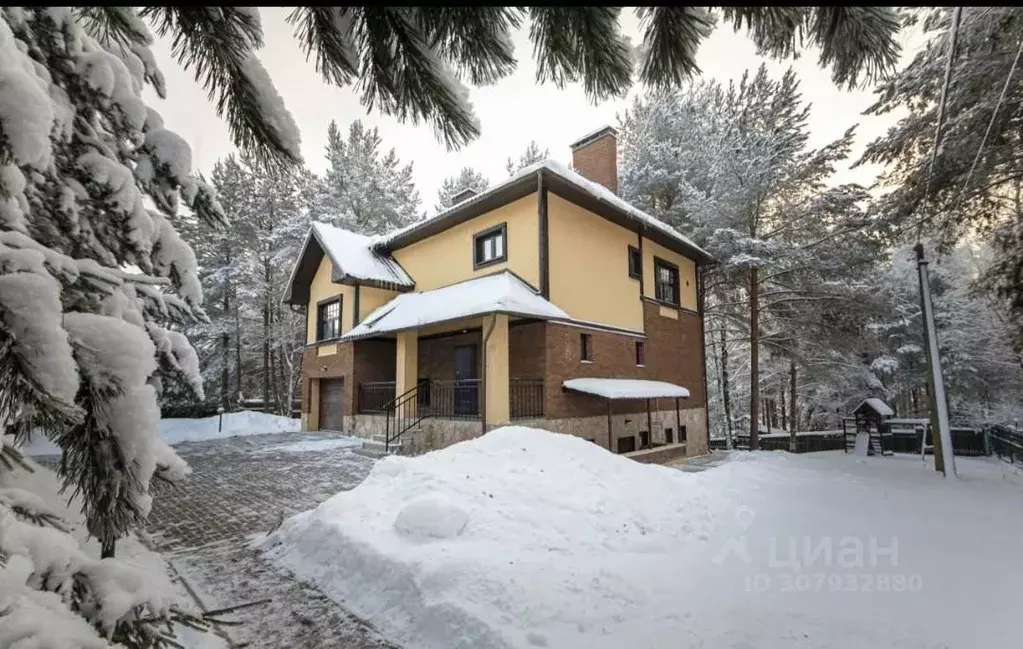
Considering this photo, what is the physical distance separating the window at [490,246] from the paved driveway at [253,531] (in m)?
6.83

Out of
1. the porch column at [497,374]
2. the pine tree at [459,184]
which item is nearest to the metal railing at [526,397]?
the porch column at [497,374]

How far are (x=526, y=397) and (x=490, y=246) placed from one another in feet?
16.7

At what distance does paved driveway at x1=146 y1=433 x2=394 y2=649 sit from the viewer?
3855 millimetres

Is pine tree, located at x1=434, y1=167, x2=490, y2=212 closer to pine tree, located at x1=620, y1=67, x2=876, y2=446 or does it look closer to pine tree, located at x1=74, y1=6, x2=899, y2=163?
pine tree, located at x1=620, y1=67, x2=876, y2=446

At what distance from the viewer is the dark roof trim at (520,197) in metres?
12.9

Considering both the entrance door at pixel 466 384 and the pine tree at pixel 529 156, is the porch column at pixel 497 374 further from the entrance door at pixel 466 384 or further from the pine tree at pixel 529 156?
the pine tree at pixel 529 156

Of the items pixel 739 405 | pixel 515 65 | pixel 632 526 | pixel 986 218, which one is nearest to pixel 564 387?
pixel 632 526

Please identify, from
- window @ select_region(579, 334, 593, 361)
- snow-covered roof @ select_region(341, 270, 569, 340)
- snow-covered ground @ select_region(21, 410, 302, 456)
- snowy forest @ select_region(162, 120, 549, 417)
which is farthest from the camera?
snowy forest @ select_region(162, 120, 549, 417)

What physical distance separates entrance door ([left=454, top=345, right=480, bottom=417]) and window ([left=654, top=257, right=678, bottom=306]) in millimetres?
7441

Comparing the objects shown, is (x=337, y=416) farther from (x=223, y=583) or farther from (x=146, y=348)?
(x=146, y=348)

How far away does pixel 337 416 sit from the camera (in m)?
18.4

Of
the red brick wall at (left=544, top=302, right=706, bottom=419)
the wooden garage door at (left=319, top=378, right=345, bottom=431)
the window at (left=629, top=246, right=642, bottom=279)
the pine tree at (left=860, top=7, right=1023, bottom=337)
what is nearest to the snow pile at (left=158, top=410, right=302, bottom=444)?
the wooden garage door at (left=319, top=378, right=345, bottom=431)

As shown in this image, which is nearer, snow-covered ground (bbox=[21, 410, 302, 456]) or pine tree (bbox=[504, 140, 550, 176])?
snow-covered ground (bbox=[21, 410, 302, 456])

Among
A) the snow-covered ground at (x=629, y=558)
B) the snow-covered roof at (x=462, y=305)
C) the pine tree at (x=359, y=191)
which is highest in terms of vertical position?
the pine tree at (x=359, y=191)
